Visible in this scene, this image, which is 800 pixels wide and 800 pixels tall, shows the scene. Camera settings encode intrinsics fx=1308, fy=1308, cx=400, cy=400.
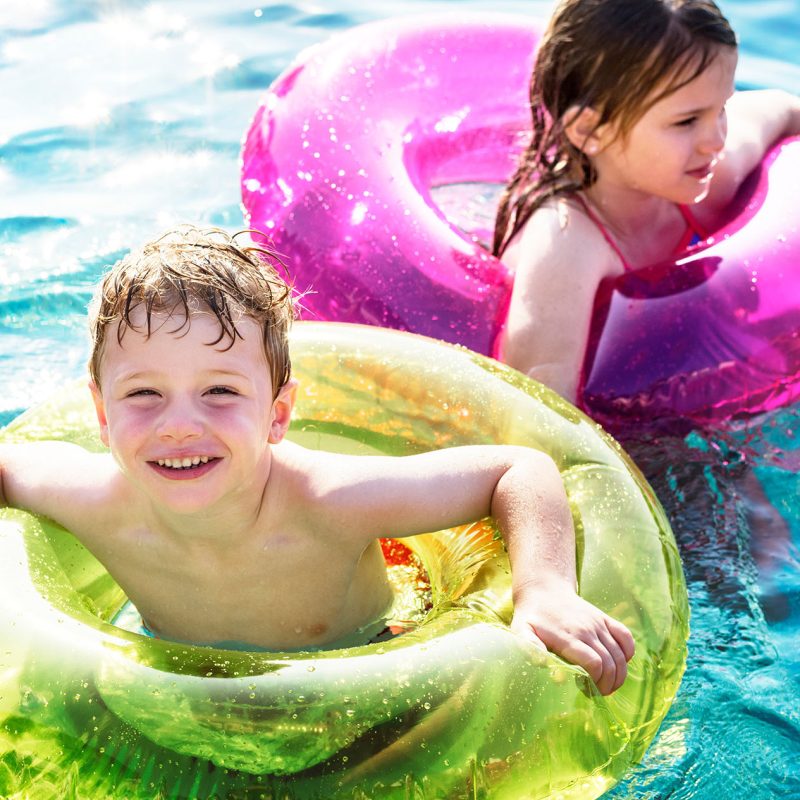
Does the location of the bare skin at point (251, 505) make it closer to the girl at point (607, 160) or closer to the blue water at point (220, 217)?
the blue water at point (220, 217)

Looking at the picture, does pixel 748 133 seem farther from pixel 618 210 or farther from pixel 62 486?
pixel 62 486

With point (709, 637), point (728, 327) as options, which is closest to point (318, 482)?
point (709, 637)

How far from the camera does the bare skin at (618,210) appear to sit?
308 cm

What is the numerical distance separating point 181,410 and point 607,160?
1687 millimetres

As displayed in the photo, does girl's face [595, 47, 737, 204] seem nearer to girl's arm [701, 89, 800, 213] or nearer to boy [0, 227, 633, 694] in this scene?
girl's arm [701, 89, 800, 213]

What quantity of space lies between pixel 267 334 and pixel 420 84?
175 cm

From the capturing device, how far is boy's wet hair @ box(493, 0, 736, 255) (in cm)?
318

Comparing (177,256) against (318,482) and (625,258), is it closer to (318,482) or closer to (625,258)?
(318,482)

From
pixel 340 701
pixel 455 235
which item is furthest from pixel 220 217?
pixel 340 701

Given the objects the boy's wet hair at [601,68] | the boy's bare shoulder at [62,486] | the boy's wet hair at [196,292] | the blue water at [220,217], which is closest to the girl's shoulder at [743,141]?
the boy's wet hair at [601,68]

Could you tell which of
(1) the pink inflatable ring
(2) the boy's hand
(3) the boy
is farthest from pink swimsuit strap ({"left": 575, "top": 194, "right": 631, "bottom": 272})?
(2) the boy's hand

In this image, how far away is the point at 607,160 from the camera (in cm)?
339

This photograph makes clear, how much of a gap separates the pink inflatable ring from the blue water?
0.20m

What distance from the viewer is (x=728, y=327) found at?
3.10 metres
